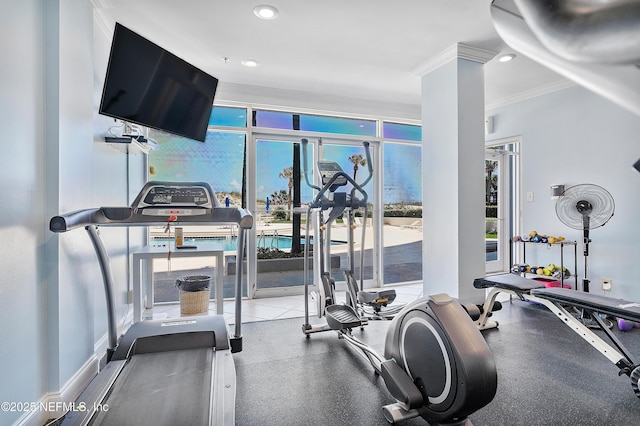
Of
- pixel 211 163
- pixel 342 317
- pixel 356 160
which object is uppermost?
pixel 356 160

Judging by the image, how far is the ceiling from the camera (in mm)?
2705

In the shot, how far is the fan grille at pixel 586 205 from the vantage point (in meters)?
3.51

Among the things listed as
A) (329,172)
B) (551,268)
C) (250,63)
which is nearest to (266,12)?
(250,63)

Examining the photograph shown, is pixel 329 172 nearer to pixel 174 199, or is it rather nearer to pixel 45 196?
pixel 174 199

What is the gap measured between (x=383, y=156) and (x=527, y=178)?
2.01 meters

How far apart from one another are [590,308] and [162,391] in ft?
9.01

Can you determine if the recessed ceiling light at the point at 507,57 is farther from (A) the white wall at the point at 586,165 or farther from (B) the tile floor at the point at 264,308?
(B) the tile floor at the point at 264,308

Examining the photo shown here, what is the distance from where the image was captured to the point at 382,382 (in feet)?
7.41

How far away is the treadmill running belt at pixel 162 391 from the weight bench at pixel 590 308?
97.3 inches

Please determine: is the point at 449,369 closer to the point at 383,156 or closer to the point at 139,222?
the point at 139,222

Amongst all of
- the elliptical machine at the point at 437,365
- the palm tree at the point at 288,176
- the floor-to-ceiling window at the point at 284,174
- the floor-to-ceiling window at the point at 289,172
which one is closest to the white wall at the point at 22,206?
the elliptical machine at the point at 437,365

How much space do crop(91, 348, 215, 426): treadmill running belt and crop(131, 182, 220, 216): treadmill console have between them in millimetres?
867

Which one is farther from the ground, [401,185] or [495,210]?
[401,185]

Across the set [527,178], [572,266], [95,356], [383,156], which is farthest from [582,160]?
[95,356]
